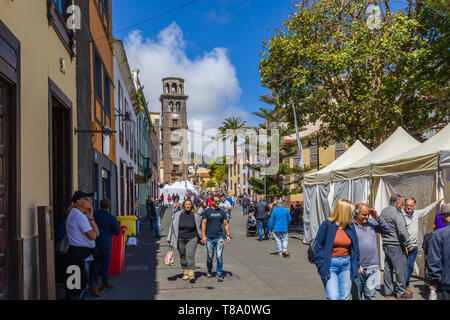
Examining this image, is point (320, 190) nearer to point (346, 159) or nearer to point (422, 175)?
point (346, 159)

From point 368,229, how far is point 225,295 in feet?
9.77

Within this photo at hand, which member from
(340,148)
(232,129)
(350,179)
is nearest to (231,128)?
(232,129)

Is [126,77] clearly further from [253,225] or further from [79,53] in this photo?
[79,53]

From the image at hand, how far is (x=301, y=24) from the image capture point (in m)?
17.2

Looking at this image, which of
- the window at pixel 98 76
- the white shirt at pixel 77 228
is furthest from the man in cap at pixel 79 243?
the window at pixel 98 76

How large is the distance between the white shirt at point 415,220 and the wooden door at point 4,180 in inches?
261

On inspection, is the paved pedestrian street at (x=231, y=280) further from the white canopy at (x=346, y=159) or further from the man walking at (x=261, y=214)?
the man walking at (x=261, y=214)

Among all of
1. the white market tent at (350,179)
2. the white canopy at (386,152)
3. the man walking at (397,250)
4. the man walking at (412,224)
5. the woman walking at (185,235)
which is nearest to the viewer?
the man walking at (397,250)

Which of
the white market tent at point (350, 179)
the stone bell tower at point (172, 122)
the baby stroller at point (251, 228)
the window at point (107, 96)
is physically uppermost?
the stone bell tower at point (172, 122)

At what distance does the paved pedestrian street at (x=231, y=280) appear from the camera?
7.91m

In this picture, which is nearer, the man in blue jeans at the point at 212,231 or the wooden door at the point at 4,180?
the wooden door at the point at 4,180

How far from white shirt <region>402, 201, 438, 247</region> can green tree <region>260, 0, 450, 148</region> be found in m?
7.32
